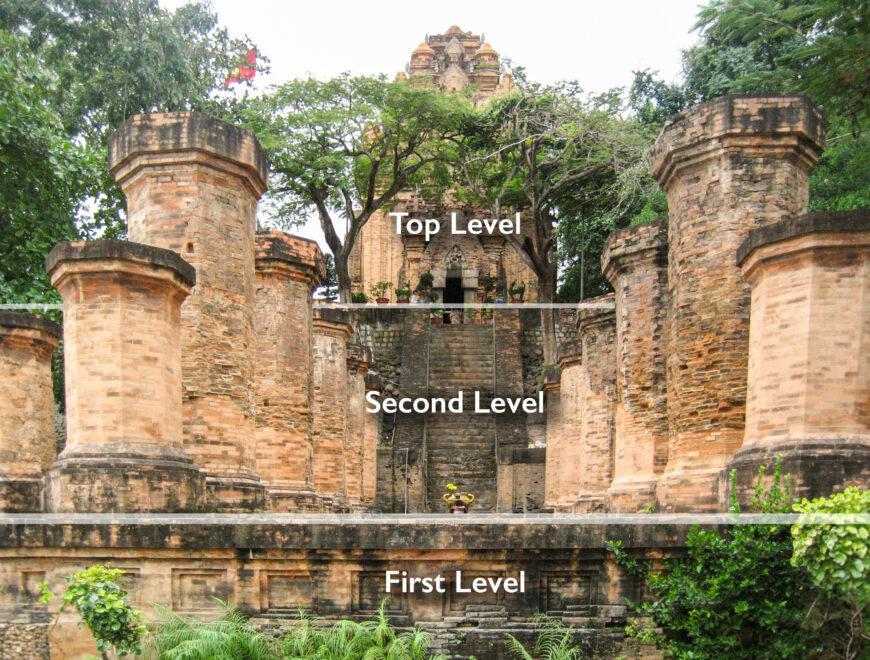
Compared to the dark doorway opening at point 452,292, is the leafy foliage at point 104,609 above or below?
below

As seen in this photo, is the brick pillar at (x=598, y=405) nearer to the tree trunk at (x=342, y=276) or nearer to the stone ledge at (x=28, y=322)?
the stone ledge at (x=28, y=322)

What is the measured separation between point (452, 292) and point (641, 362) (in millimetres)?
25368

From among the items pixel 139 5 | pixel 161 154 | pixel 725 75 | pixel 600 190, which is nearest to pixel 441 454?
pixel 600 190

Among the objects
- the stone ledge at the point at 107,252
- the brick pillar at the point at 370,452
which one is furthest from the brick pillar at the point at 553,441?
the stone ledge at the point at 107,252

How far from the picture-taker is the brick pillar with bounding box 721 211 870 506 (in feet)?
26.0

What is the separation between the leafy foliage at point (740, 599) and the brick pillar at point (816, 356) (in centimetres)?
54

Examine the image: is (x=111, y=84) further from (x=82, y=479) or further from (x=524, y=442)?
(x=82, y=479)

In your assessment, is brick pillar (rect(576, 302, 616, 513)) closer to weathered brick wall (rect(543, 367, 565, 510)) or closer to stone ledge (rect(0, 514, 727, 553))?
weathered brick wall (rect(543, 367, 565, 510))

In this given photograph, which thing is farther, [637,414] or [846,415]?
[637,414]

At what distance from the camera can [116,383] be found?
341 inches

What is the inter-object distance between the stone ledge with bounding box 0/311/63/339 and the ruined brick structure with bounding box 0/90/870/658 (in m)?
0.03

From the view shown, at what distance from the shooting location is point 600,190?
26281 millimetres

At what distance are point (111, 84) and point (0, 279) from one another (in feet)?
22.1

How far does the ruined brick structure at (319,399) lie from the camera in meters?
7.96
